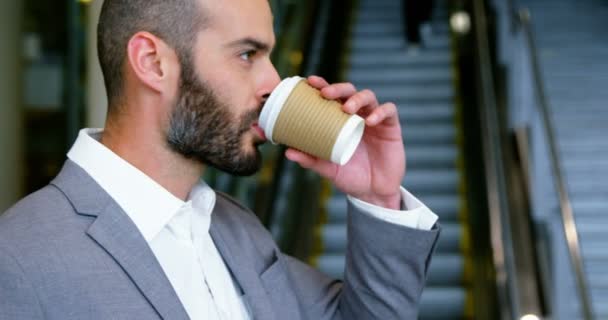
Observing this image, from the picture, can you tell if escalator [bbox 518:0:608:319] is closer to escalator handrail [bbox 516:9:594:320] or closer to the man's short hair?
escalator handrail [bbox 516:9:594:320]

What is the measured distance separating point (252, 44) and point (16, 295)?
0.62 metres

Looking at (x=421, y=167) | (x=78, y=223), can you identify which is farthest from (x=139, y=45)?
(x=421, y=167)

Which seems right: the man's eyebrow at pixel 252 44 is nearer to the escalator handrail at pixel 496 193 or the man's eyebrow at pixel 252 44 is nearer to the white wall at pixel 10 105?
the white wall at pixel 10 105

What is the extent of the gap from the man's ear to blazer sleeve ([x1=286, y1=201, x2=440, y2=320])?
452 mm

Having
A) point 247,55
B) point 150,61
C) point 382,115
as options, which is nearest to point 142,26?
point 150,61

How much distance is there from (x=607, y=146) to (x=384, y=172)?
19.0 feet

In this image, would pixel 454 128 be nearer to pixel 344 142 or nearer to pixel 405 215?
pixel 405 215

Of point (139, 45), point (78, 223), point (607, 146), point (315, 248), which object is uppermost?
point (139, 45)

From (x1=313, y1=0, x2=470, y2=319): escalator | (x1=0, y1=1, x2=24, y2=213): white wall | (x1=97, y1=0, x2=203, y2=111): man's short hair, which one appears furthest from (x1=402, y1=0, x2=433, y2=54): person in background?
(x1=97, y1=0, x2=203, y2=111): man's short hair

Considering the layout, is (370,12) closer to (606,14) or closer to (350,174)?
(606,14)

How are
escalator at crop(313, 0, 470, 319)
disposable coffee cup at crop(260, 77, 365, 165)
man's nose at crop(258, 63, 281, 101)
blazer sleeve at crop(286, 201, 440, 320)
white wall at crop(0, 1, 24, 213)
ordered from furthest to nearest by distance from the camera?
escalator at crop(313, 0, 470, 319) < white wall at crop(0, 1, 24, 213) < blazer sleeve at crop(286, 201, 440, 320) < man's nose at crop(258, 63, 281, 101) < disposable coffee cup at crop(260, 77, 365, 165)

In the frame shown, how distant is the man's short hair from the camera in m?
1.55

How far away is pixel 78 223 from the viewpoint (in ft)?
4.64


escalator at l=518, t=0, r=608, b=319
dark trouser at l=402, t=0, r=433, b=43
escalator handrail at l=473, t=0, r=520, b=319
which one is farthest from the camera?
dark trouser at l=402, t=0, r=433, b=43
